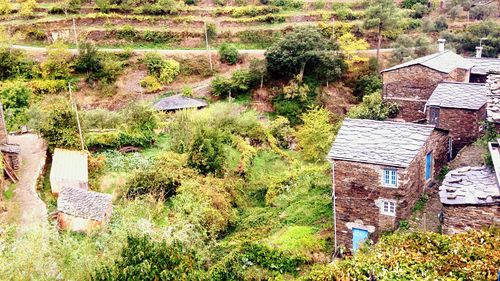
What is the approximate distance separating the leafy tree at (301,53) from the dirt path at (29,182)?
67.9ft

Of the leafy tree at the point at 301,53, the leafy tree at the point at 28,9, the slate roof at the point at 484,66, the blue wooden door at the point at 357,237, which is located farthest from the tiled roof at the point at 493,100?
the leafy tree at the point at 28,9

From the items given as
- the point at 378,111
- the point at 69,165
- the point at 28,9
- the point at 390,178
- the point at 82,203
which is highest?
the point at 28,9

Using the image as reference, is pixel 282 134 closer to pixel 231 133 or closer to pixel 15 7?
pixel 231 133

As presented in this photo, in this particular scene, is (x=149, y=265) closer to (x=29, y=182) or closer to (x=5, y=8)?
(x=29, y=182)

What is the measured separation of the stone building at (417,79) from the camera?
1156 inches

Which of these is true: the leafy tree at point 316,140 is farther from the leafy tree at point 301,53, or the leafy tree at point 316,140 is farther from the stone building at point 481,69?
the leafy tree at point 301,53

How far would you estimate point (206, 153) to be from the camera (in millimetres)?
30188

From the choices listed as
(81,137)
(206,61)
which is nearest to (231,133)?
(81,137)

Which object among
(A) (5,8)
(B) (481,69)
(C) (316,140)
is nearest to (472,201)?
(B) (481,69)

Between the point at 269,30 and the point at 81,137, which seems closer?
the point at 81,137

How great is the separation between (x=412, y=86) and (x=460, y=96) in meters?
5.06

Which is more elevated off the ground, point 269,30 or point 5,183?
point 269,30

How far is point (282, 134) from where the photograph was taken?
40812 mm

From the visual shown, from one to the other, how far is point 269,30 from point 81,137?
1093 inches
